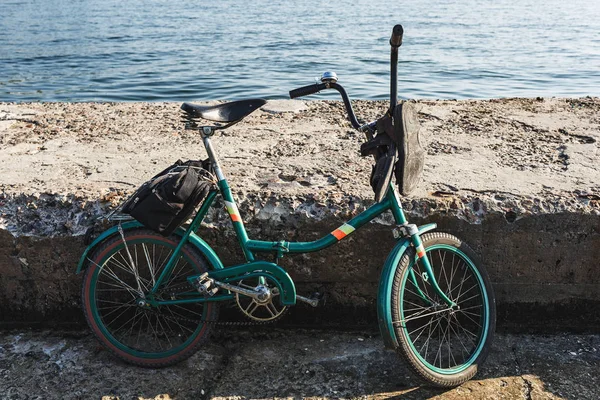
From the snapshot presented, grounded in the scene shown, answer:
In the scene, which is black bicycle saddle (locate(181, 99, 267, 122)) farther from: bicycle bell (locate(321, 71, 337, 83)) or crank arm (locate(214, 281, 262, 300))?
crank arm (locate(214, 281, 262, 300))

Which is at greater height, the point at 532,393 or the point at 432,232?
the point at 432,232

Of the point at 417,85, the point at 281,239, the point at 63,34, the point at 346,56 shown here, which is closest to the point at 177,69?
the point at 346,56

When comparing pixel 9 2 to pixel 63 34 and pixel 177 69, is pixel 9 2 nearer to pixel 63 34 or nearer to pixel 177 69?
pixel 63 34

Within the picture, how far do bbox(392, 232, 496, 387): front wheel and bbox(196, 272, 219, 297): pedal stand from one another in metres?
0.89

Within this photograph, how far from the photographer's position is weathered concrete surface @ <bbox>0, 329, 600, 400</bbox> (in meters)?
3.28

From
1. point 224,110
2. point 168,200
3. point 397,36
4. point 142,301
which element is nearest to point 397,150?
point 397,36

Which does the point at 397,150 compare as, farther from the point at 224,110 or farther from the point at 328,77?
the point at 224,110

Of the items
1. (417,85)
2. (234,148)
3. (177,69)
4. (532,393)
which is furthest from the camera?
(177,69)

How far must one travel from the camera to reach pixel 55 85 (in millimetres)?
15008

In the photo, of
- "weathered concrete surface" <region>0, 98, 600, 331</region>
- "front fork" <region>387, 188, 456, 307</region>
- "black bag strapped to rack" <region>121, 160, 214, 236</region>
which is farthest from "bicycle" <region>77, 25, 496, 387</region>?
"weathered concrete surface" <region>0, 98, 600, 331</region>

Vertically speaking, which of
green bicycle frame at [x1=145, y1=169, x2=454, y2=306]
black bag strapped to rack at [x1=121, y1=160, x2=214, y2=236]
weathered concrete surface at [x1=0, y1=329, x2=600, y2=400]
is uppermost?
black bag strapped to rack at [x1=121, y1=160, x2=214, y2=236]

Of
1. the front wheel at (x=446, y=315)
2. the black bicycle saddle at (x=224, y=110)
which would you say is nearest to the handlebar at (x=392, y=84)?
the black bicycle saddle at (x=224, y=110)

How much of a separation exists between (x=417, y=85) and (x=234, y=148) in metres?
9.55

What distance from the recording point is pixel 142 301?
11.4 ft
